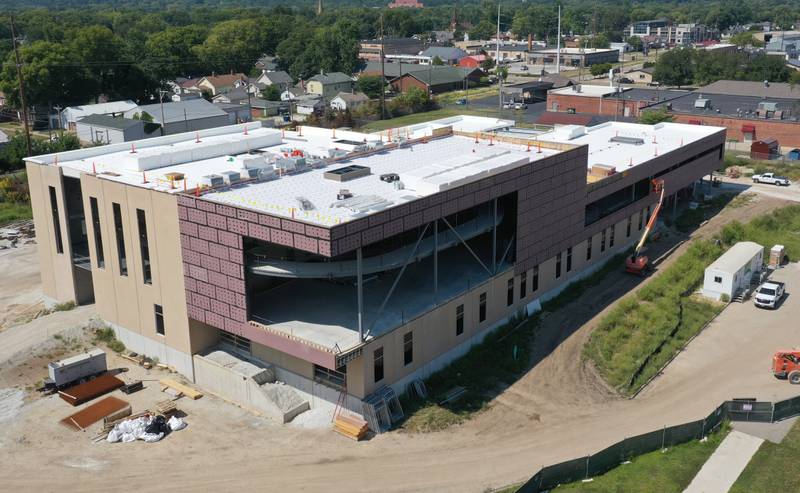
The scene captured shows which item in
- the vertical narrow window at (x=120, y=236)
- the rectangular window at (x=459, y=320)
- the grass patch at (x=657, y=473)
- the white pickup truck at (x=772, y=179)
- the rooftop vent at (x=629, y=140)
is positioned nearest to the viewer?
the grass patch at (x=657, y=473)

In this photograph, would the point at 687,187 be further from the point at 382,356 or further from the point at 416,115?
the point at 416,115

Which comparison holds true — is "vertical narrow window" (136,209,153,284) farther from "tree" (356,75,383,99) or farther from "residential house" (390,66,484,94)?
"residential house" (390,66,484,94)

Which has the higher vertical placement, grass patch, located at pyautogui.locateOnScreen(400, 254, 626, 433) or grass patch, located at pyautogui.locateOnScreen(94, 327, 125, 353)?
grass patch, located at pyautogui.locateOnScreen(94, 327, 125, 353)

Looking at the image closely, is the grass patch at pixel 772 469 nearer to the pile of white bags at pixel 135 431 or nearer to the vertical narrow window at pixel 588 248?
the vertical narrow window at pixel 588 248

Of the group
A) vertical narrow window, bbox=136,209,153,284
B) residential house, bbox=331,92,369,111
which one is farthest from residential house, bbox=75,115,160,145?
vertical narrow window, bbox=136,209,153,284

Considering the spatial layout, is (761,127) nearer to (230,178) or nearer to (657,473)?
(657,473)

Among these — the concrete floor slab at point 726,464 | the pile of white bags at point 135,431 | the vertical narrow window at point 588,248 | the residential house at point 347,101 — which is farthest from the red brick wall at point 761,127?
the pile of white bags at point 135,431
